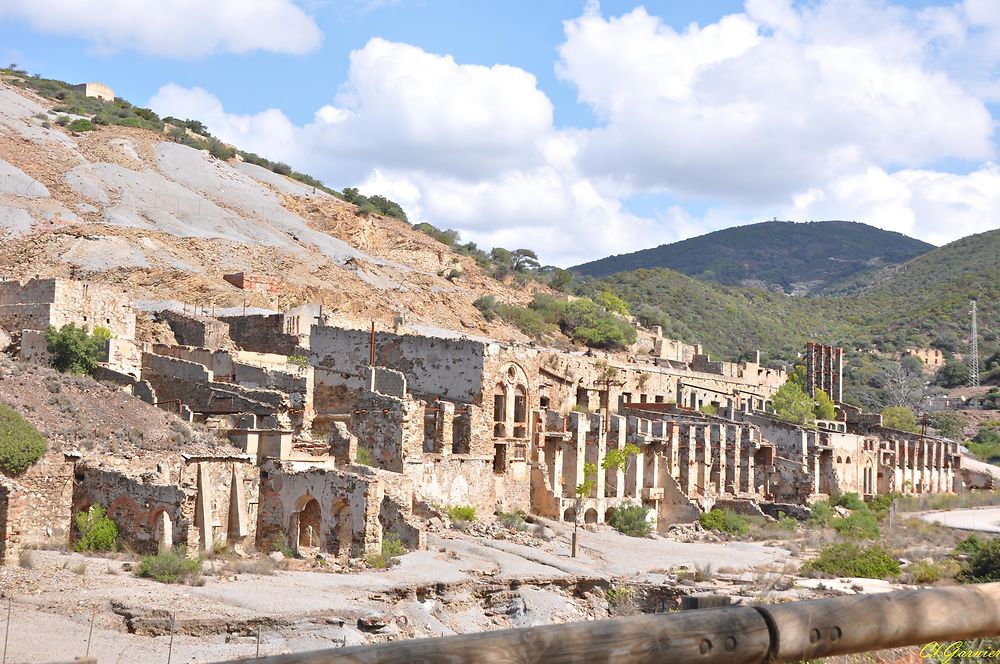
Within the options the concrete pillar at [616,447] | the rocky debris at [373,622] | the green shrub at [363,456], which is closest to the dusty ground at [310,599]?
the rocky debris at [373,622]

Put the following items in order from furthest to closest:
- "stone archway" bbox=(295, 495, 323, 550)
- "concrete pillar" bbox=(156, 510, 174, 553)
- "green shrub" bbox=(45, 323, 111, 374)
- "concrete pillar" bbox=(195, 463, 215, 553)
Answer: "green shrub" bbox=(45, 323, 111, 374), "stone archway" bbox=(295, 495, 323, 550), "concrete pillar" bbox=(195, 463, 215, 553), "concrete pillar" bbox=(156, 510, 174, 553)

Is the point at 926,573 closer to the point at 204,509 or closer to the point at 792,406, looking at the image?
the point at 204,509

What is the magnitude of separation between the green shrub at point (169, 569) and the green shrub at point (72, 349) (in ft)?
43.8

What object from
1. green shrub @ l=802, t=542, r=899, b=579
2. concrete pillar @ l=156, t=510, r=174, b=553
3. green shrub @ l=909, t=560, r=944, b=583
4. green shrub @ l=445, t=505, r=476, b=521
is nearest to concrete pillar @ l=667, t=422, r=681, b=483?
green shrub @ l=802, t=542, r=899, b=579

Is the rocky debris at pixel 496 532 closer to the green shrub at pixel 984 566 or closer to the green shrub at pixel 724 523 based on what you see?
the green shrub at pixel 984 566

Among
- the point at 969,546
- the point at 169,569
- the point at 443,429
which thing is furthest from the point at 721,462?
the point at 169,569

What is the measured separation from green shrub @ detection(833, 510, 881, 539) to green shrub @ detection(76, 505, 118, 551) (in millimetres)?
25606

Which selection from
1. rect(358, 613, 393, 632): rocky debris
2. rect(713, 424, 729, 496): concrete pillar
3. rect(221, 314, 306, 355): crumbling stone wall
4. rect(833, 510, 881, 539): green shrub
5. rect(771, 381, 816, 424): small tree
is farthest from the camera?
rect(771, 381, 816, 424): small tree

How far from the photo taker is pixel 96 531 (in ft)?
70.4

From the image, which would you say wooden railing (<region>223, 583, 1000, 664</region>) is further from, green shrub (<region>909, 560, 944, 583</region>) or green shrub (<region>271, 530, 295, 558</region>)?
green shrub (<region>909, 560, 944, 583</region>)

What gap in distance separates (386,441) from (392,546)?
5597 millimetres

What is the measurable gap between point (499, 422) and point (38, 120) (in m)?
60.1

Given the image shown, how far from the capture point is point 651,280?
422ft

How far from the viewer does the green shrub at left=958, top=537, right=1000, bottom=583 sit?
81.8 ft
